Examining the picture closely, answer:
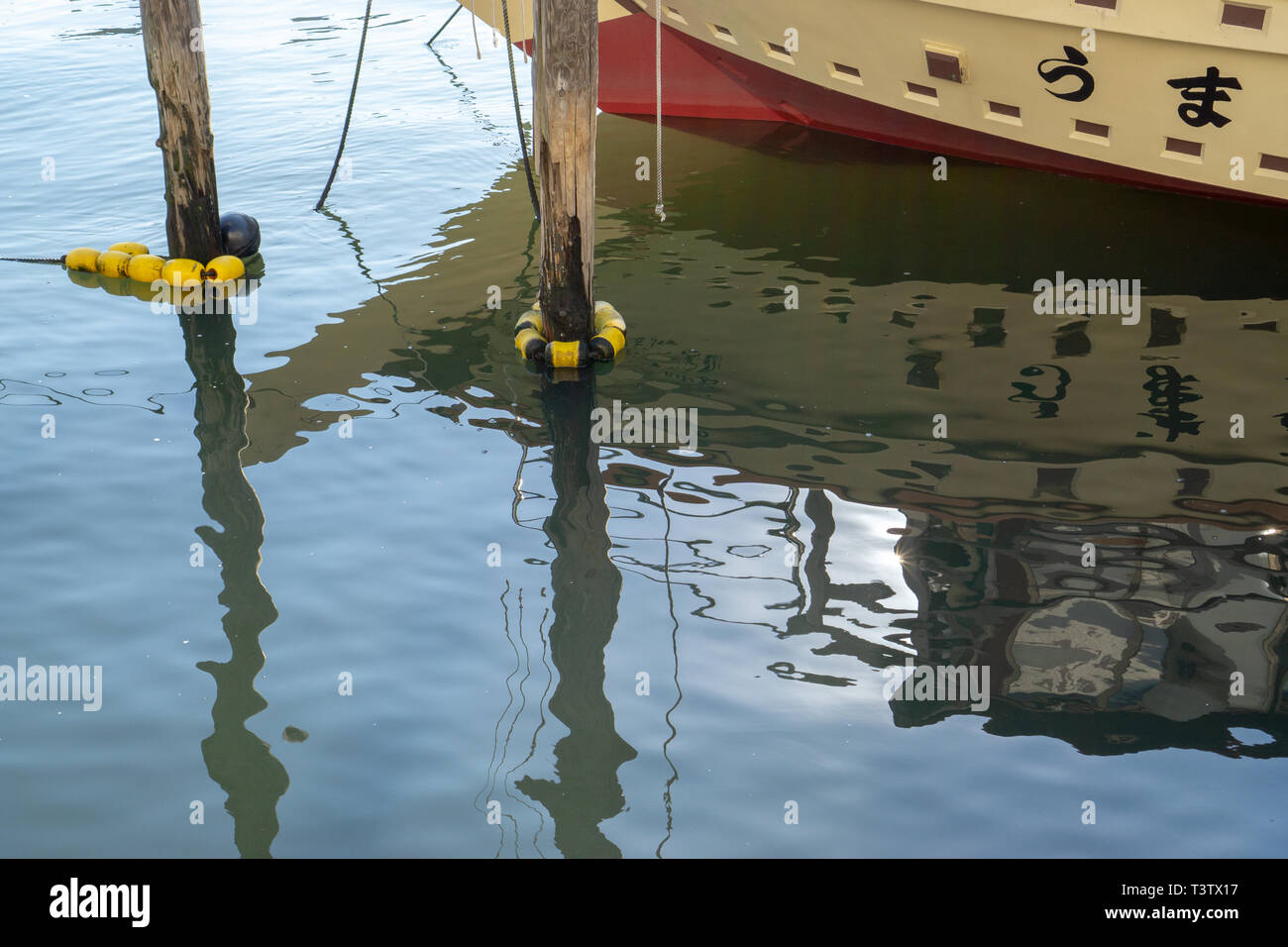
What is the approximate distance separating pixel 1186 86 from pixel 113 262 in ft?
26.6

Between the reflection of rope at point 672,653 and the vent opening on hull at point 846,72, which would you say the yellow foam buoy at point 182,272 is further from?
the vent opening on hull at point 846,72

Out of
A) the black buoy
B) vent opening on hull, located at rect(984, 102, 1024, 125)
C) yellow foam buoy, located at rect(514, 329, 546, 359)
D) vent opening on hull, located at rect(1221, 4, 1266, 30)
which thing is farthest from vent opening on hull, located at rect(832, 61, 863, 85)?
the black buoy

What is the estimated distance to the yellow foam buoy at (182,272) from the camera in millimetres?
8969

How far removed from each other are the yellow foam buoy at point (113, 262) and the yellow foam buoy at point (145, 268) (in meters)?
0.05

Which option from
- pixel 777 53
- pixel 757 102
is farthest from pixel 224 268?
pixel 757 102

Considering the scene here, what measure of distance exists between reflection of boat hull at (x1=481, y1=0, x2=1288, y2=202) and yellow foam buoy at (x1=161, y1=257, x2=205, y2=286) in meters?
4.97

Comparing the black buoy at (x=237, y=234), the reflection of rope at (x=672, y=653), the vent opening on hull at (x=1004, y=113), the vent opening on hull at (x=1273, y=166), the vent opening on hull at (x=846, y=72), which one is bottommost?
the reflection of rope at (x=672, y=653)

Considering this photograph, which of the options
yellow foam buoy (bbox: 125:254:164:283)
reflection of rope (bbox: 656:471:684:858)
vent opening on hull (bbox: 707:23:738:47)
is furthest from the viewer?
vent opening on hull (bbox: 707:23:738:47)

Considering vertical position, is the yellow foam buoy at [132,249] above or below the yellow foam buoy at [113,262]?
above

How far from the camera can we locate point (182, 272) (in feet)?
29.6

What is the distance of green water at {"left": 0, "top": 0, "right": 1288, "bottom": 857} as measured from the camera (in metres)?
4.49

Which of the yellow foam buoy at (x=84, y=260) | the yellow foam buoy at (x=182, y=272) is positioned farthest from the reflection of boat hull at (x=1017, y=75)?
the yellow foam buoy at (x=84, y=260)

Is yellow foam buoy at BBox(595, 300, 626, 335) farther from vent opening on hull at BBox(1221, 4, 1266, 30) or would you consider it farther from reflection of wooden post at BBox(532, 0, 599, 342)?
vent opening on hull at BBox(1221, 4, 1266, 30)
